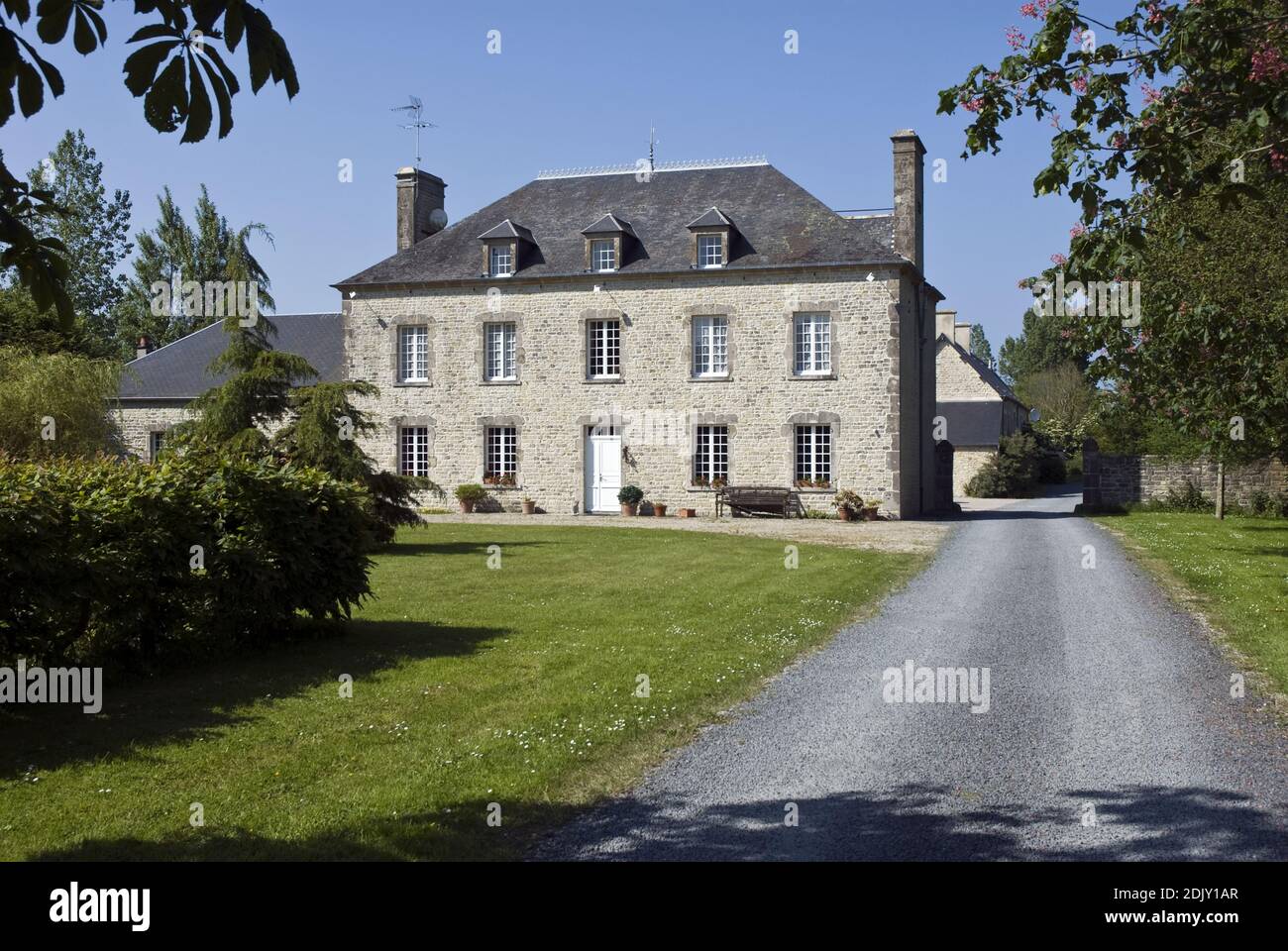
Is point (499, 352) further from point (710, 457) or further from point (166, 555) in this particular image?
point (166, 555)

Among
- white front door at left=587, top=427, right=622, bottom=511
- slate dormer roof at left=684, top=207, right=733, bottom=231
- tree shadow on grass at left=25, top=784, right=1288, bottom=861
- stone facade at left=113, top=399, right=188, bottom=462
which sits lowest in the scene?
tree shadow on grass at left=25, top=784, right=1288, bottom=861

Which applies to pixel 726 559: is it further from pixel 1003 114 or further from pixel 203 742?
pixel 203 742

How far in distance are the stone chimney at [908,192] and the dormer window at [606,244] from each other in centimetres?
757

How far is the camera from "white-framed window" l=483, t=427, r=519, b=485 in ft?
109

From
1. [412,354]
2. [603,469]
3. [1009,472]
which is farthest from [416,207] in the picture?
[1009,472]

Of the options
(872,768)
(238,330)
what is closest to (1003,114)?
(872,768)

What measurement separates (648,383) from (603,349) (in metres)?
1.76

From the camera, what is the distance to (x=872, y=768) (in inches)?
264

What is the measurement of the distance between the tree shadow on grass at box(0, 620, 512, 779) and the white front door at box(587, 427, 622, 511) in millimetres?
20387

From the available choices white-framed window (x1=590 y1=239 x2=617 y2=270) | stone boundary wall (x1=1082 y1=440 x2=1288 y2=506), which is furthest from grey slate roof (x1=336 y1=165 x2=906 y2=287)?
stone boundary wall (x1=1082 y1=440 x2=1288 y2=506)

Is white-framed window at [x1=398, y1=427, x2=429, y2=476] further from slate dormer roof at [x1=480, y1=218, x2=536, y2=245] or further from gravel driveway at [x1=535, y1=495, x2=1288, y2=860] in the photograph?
gravel driveway at [x1=535, y1=495, x2=1288, y2=860]

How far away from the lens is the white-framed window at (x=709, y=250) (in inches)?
1236

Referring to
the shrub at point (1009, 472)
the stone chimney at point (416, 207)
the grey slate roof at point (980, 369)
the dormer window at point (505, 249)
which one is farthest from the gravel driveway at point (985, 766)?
the grey slate roof at point (980, 369)

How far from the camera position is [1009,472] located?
47.2 metres
